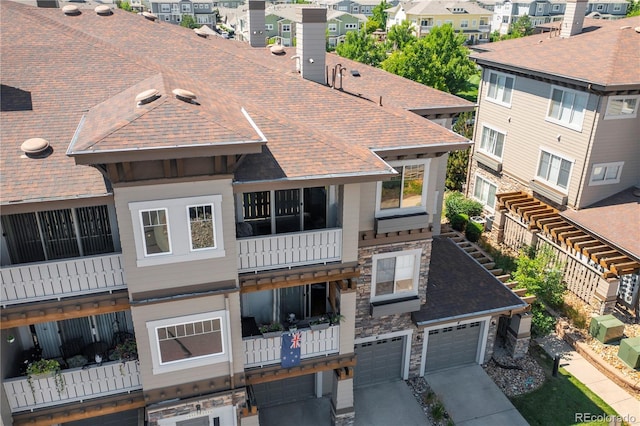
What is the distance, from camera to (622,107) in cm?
2684

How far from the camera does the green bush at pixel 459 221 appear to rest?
32.8m

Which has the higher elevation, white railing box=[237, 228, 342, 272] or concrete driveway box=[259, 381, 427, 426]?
white railing box=[237, 228, 342, 272]

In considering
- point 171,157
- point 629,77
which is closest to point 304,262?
point 171,157

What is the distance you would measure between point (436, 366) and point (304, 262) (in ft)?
31.6

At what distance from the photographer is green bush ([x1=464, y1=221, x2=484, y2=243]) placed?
31808mm

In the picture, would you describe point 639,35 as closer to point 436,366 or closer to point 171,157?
point 436,366

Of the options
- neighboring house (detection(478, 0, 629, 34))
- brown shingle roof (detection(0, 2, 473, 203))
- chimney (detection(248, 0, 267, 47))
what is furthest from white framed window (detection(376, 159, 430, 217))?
neighboring house (detection(478, 0, 629, 34))

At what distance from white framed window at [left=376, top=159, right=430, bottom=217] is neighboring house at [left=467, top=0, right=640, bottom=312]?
1244cm

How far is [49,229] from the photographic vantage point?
1447 cm

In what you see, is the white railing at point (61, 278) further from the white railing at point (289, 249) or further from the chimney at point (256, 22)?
the chimney at point (256, 22)

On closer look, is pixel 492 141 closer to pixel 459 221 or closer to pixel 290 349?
pixel 459 221

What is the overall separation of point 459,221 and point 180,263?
23.1 metres

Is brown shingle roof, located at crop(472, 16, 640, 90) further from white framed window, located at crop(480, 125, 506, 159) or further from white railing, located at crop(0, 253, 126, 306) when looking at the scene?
white railing, located at crop(0, 253, 126, 306)

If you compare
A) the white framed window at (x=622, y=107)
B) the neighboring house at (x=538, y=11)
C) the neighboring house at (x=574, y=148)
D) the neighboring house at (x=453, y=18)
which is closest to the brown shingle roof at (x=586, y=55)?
the neighboring house at (x=574, y=148)
